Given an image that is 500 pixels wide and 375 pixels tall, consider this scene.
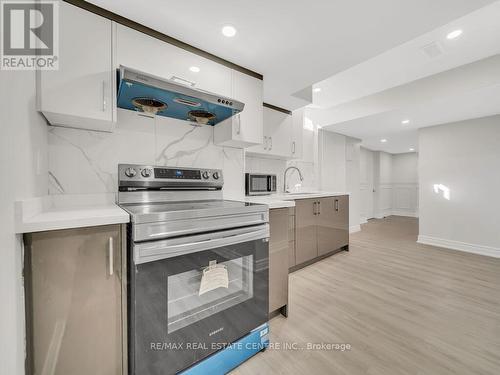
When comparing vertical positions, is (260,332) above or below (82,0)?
below

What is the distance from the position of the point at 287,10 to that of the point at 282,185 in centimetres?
230

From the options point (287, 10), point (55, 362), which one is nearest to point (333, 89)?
point (287, 10)

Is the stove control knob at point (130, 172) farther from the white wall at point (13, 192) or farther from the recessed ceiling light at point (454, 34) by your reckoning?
the recessed ceiling light at point (454, 34)

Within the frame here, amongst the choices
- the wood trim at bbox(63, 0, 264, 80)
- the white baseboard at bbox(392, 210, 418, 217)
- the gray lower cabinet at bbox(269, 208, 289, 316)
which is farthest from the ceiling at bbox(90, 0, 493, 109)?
the white baseboard at bbox(392, 210, 418, 217)

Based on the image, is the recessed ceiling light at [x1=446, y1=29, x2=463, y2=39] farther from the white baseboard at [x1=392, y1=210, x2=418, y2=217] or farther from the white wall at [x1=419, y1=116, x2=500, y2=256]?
the white baseboard at [x1=392, y1=210, x2=418, y2=217]

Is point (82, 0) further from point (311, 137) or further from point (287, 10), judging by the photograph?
point (311, 137)

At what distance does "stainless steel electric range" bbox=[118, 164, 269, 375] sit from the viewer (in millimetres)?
1001

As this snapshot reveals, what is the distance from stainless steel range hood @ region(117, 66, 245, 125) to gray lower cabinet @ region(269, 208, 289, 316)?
36.7 inches

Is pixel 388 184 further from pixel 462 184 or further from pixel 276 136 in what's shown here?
pixel 276 136

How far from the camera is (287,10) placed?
134cm

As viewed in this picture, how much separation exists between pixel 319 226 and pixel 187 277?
7.45ft

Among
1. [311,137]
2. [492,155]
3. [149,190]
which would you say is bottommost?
[149,190]

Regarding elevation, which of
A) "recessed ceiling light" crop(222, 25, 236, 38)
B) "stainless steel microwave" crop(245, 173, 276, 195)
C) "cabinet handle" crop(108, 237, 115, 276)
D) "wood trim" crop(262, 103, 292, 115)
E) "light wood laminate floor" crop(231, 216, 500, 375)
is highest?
"recessed ceiling light" crop(222, 25, 236, 38)

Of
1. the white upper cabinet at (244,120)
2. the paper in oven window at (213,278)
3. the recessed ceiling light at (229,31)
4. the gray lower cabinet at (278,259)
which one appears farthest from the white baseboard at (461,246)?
the recessed ceiling light at (229,31)
